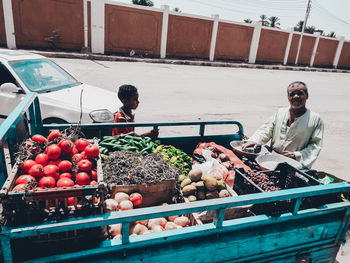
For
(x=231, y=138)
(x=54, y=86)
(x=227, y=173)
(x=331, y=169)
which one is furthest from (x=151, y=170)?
(x=331, y=169)

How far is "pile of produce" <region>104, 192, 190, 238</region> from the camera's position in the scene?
A: 7.49 ft

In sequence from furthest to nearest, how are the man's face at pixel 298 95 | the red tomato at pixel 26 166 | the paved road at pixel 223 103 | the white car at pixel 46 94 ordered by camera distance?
1. the paved road at pixel 223 103
2. the white car at pixel 46 94
3. the man's face at pixel 298 95
4. the red tomato at pixel 26 166

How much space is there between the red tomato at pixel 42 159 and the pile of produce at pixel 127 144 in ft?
3.15

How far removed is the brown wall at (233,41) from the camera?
2483cm

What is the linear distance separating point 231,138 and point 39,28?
1914 centimetres

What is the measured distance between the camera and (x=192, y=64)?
72.1ft

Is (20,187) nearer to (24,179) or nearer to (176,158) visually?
(24,179)

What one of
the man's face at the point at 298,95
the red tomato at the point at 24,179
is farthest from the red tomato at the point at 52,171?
the man's face at the point at 298,95

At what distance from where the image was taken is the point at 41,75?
5227 millimetres

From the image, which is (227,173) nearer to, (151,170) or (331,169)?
(151,170)

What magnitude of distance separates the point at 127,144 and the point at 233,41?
24.8 m

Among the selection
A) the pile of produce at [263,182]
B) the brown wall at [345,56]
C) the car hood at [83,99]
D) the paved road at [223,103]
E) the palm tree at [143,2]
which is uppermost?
the palm tree at [143,2]

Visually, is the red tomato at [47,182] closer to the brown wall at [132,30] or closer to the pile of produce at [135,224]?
the pile of produce at [135,224]

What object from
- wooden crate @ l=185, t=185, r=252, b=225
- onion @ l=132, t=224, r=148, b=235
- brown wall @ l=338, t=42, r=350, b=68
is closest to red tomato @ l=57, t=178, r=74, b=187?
onion @ l=132, t=224, r=148, b=235
